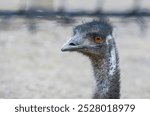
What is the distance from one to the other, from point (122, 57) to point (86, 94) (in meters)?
0.95

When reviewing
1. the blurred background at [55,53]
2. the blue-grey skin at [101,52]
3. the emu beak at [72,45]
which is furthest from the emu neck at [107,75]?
the blurred background at [55,53]

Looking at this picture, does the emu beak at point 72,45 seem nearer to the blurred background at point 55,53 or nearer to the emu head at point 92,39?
Result: the emu head at point 92,39

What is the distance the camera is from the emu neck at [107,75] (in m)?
4.50

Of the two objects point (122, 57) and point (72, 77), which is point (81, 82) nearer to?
point (72, 77)

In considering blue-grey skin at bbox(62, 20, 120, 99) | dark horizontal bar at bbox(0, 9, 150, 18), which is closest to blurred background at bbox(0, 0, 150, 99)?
dark horizontal bar at bbox(0, 9, 150, 18)

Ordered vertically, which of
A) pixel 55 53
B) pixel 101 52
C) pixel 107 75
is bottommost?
pixel 55 53

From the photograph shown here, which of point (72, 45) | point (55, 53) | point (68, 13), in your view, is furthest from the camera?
point (55, 53)

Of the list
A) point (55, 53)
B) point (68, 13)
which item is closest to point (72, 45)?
point (68, 13)

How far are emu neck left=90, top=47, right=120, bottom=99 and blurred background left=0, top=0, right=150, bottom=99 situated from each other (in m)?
0.71

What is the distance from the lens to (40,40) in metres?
7.14

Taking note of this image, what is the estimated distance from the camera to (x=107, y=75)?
4543mm

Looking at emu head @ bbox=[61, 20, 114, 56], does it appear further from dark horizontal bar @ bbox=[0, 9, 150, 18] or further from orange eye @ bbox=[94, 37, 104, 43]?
dark horizontal bar @ bbox=[0, 9, 150, 18]

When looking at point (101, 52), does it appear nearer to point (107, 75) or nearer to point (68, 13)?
point (107, 75)

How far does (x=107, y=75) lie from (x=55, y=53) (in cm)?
238
